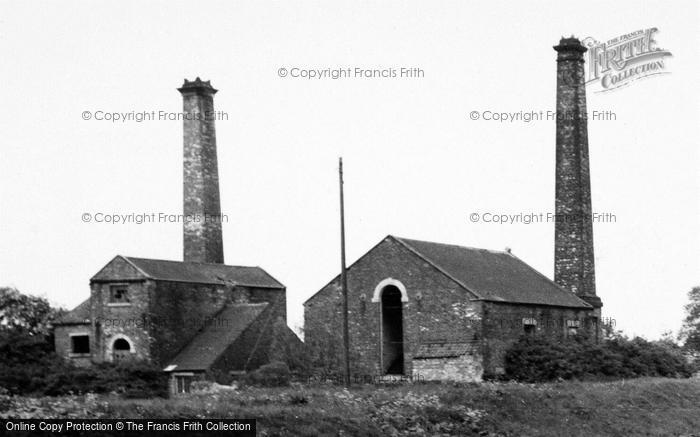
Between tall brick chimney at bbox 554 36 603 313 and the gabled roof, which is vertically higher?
tall brick chimney at bbox 554 36 603 313

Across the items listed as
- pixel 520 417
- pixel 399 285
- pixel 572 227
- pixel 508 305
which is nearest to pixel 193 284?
pixel 399 285

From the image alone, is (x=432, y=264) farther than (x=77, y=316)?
No

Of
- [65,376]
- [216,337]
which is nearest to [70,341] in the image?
[65,376]

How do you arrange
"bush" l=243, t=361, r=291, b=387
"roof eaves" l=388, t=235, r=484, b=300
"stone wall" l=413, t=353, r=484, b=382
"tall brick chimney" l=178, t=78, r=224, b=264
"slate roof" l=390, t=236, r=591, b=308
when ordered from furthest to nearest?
"tall brick chimney" l=178, t=78, r=224, b=264, "slate roof" l=390, t=236, r=591, b=308, "bush" l=243, t=361, r=291, b=387, "roof eaves" l=388, t=235, r=484, b=300, "stone wall" l=413, t=353, r=484, b=382

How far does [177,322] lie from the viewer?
157 ft

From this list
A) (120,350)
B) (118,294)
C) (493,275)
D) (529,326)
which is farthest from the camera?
(493,275)

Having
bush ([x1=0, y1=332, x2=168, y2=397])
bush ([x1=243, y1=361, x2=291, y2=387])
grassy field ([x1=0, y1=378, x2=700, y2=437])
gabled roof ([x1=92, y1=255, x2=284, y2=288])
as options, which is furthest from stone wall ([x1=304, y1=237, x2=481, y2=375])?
bush ([x1=0, y1=332, x2=168, y2=397])

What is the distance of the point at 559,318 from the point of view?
48.7 meters

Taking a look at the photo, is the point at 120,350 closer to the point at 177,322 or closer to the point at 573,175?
the point at 177,322

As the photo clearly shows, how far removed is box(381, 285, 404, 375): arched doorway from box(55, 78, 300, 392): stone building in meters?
4.61

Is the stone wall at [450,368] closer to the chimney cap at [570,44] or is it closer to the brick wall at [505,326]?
the brick wall at [505,326]

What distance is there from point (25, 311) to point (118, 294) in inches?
250

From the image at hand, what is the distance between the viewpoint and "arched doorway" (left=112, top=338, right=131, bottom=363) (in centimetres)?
4691

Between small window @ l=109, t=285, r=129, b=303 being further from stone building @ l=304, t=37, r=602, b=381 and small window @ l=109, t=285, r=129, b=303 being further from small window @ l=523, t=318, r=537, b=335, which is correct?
small window @ l=523, t=318, r=537, b=335
